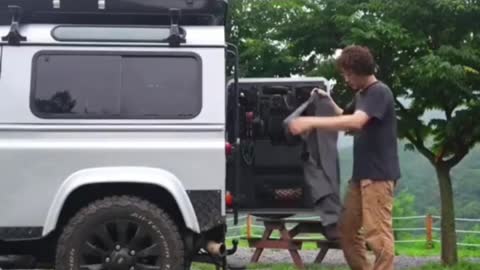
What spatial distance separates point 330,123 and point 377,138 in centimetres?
41

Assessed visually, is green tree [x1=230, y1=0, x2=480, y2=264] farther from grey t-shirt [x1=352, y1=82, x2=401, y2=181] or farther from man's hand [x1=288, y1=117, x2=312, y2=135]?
man's hand [x1=288, y1=117, x2=312, y2=135]

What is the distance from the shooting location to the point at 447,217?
11.3 meters

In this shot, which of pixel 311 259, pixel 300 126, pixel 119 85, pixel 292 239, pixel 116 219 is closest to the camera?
pixel 300 126

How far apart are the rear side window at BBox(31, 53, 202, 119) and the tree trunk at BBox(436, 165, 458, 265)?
635 cm

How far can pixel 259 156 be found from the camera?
723 centimetres

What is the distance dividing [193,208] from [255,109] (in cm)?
152

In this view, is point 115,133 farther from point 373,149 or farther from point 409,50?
point 409,50

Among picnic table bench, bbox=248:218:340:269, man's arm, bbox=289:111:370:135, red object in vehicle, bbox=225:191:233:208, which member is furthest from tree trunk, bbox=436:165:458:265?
man's arm, bbox=289:111:370:135

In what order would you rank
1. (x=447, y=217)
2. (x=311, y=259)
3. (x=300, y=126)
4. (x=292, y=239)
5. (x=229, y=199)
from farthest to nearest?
1. (x=311, y=259)
2. (x=447, y=217)
3. (x=292, y=239)
4. (x=229, y=199)
5. (x=300, y=126)

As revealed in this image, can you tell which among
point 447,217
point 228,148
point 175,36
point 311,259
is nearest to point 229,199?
point 228,148

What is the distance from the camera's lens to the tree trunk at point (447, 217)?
11.2 m

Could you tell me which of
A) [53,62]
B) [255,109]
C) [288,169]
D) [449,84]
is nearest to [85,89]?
[53,62]

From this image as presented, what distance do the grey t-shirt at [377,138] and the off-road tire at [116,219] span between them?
1.42 m

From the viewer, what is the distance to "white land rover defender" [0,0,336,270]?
568 centimetres
